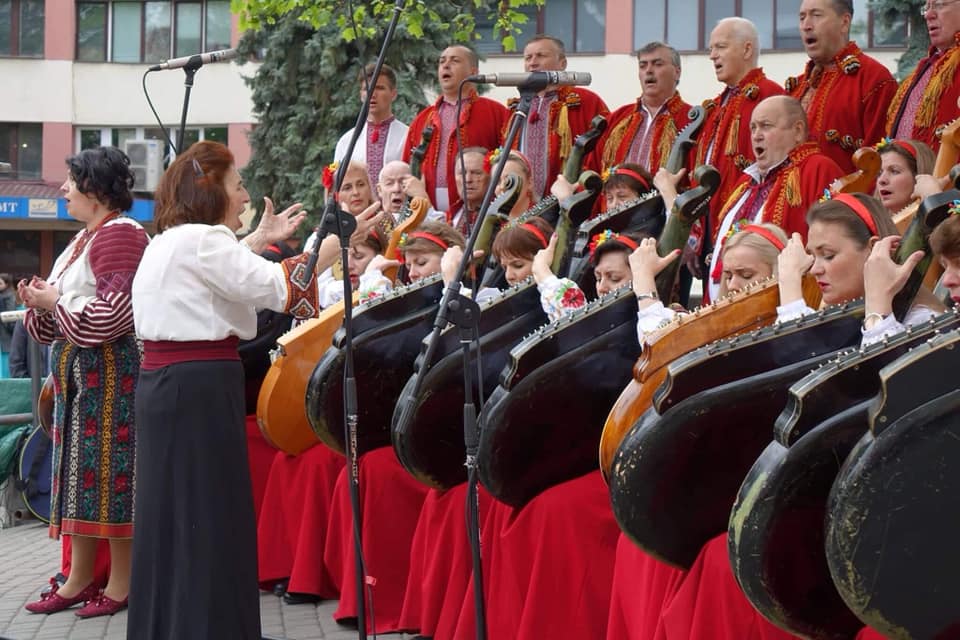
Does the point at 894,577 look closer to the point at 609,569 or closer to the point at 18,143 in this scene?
the point at 609,569

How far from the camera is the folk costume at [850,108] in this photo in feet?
20.5

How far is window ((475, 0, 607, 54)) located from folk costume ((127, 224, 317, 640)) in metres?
19.3

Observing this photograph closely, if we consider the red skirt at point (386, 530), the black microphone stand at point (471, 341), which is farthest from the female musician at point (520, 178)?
the black microphone stand at point (471, 341)

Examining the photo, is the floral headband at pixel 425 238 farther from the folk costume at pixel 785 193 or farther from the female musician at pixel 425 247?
the folk costume at pixel 785 193

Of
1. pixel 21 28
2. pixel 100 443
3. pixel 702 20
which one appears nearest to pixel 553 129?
pixel 100 443

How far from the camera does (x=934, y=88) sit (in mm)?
5898

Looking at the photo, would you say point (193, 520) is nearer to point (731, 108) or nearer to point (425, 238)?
point (425, 238)

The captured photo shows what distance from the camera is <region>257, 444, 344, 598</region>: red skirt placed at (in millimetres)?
5648

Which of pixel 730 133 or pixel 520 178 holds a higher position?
pixel 730 133

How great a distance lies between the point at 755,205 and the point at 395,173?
212cm

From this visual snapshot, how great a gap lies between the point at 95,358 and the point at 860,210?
3.07 metres

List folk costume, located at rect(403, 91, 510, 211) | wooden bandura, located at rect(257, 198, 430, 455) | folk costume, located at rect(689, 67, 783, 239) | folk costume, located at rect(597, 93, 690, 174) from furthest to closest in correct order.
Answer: folk costume, located at rect(403, 91, 510, 211) → folk costume, located at rect(597, 93, 690, 174) → folk costume, located at rect(689, 67, 783, 239) → wooden bandura, located at rect(257, 198, 430, 455)

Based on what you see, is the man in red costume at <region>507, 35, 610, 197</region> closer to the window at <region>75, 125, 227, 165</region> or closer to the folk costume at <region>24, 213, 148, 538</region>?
the folk costume at <region>24, 213, 148, 538</region>

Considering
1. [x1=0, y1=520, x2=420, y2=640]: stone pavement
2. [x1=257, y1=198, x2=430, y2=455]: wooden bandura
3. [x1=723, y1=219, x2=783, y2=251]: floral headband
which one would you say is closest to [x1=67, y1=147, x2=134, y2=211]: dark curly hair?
[x1=257, y1=198, x2=430, y2=455]: wooden bandura
